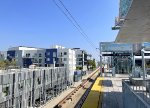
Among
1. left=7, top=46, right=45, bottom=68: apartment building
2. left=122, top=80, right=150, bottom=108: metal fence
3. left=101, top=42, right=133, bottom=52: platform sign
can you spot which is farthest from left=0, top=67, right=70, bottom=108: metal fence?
left=7, top=46, right=45, bottom=68: apartment building

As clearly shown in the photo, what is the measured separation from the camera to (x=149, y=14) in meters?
12.5

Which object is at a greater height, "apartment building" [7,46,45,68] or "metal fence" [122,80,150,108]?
"apartment building" [7,46,45,68]

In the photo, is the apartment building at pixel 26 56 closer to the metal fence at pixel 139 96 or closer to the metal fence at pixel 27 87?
the metal fence at pixel 27 87

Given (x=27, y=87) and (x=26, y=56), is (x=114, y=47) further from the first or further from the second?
(x=26, y=56)

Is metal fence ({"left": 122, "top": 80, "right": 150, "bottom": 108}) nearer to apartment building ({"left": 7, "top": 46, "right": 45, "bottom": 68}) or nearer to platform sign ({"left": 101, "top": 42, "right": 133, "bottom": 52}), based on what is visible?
platform sign ({"left": 101, "top": 42, "right": 133, "bottom": 52})

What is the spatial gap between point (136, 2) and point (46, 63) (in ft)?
290

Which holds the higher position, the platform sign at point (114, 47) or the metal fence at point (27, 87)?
the platform sign at point (114, 47)

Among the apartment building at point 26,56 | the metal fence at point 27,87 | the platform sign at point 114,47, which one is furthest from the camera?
the apartment building at point 26,56

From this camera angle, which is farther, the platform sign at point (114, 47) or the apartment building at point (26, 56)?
A: the apartment building at point (26, 56)

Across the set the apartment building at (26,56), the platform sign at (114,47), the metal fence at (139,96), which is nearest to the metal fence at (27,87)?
the metal fence at (139,96)

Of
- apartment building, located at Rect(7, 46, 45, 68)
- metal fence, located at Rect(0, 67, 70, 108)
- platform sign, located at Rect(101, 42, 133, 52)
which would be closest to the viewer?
metal fence, located at Rect(0, 67, 70, 108)

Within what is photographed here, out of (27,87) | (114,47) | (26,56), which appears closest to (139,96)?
(27,87)

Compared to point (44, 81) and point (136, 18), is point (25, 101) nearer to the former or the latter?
point (44, 81)

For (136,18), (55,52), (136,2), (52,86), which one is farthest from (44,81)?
(55,52)
